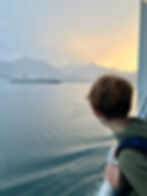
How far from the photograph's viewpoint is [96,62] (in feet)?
8.75

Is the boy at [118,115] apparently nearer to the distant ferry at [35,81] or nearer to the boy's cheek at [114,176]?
the boy's cheek at [114,176]

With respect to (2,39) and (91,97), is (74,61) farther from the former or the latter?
(91,97)

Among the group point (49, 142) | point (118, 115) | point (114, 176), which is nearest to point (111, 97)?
point (118, 115)

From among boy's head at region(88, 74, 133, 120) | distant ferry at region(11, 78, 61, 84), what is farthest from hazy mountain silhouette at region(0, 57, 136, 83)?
boy's head at region(88, 74, 133, 120)

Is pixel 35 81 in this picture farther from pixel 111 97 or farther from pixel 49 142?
pixel 111 97

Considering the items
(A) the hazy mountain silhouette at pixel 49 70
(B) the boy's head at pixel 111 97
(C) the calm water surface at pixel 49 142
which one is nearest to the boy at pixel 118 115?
(B) the boy's head at pixel 111 97

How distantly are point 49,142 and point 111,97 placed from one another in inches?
63.2

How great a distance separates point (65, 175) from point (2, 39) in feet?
4.17

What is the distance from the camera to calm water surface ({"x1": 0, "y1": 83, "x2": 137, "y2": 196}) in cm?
151

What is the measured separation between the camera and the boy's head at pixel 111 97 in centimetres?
62

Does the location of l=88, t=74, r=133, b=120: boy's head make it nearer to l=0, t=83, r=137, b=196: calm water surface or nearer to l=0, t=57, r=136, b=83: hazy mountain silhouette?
l=0, t=83, r=137, b=196: calm water surface

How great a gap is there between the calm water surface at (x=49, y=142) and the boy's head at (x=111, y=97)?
882mm

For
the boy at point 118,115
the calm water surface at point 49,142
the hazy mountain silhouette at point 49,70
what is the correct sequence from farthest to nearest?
the hazy mountain silhouette at point 49,70
the calm water surface at point 49,142
the boy at point 118,115

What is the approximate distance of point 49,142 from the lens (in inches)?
84.0
